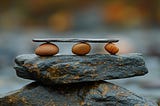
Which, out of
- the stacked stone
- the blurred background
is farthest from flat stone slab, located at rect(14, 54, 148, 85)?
the blurred background

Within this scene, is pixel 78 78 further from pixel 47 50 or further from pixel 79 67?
pixel 47 50

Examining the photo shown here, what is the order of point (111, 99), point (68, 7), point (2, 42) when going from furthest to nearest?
point (68, 7), point (2, 42), point (111, 99)

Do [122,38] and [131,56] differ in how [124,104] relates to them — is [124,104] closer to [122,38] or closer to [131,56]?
[131,56]

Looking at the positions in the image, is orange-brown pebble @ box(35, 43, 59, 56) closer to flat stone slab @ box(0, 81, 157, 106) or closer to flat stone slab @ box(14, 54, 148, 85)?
flat stone slab @ box(14, 54, 148, 85)

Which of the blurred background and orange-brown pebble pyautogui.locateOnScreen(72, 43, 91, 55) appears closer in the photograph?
orange-brown pebble pyautogui.locateOnScreen(72, 43, 91, 55)

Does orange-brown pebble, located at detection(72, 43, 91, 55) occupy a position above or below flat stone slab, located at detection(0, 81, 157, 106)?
above

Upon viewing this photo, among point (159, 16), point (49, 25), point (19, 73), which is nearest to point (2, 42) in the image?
point (49, 25)
